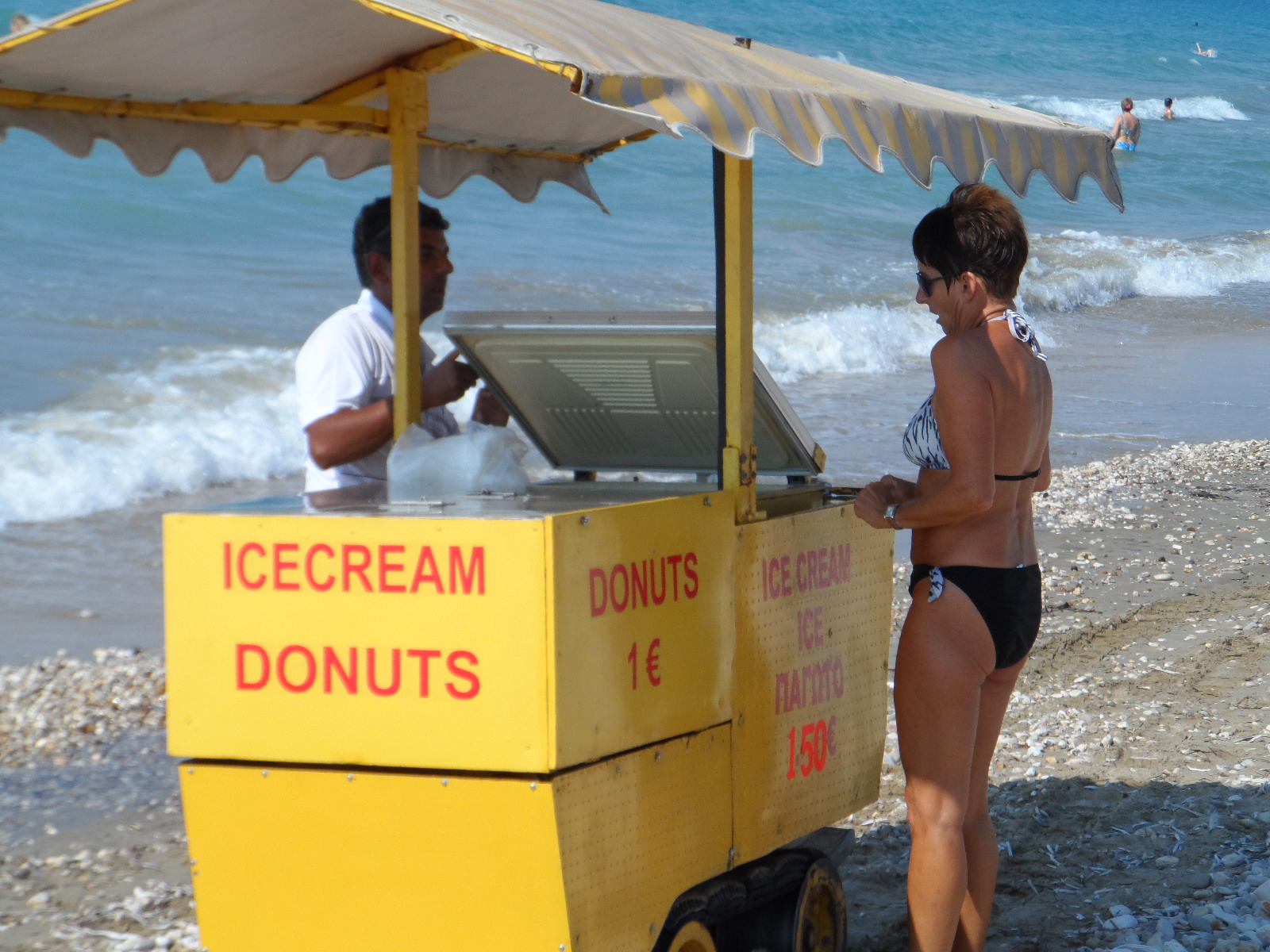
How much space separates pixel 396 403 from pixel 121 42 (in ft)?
3.36

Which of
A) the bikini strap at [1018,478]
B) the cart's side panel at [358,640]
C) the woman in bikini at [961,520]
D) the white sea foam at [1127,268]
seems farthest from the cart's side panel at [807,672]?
the white sea foam at [1127,268]

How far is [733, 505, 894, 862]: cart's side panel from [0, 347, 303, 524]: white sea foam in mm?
6740

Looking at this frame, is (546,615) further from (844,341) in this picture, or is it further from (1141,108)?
(1141,108)

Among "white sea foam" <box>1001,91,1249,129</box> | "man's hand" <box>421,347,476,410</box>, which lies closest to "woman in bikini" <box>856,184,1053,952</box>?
"man's hand" <box>421,347,476,410</box>

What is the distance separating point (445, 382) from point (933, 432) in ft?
4.04

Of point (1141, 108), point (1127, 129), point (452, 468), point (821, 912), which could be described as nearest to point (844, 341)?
point (821, 912)

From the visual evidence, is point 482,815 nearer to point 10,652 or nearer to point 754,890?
point 754,890

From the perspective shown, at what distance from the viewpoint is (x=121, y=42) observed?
9.44 ft

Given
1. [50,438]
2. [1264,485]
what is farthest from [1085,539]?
[50,438]

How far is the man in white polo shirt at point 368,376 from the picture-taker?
3.37 m

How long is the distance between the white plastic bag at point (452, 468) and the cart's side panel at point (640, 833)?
2.29ft

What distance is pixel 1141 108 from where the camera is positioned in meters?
45.8

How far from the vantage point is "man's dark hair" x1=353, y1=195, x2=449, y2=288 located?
11.8ft

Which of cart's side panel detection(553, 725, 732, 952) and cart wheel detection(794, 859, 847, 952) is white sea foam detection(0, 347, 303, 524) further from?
cart's side panel detection(553, 725, 732, 952)
